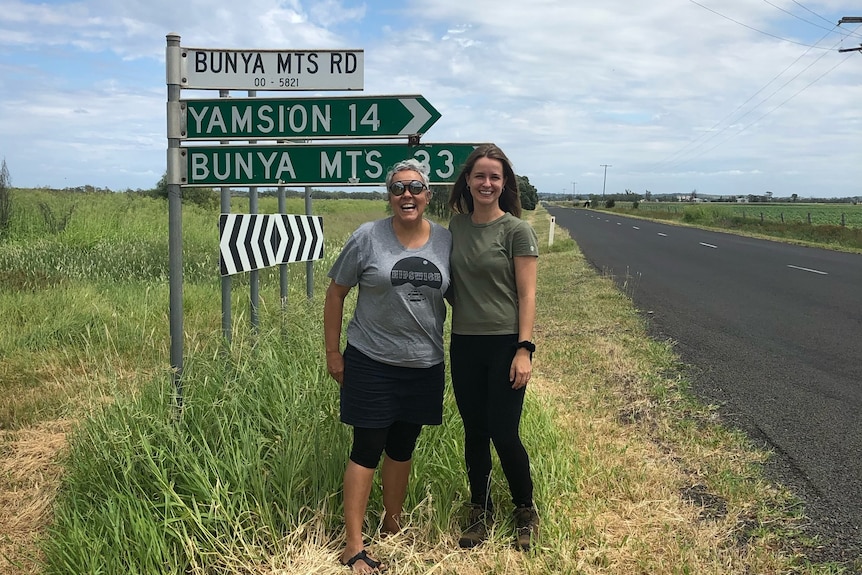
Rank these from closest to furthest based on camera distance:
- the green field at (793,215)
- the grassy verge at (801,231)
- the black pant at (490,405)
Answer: the black pant at (490,405)
the grassy verge at (801,231)
the green field at (793,215)

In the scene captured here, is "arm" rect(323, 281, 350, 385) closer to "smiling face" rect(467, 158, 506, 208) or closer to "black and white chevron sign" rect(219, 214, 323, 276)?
"smiling face" rect(467, 158, 506, 208)

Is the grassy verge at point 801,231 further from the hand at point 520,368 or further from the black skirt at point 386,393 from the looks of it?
the black skirt at point 386,393

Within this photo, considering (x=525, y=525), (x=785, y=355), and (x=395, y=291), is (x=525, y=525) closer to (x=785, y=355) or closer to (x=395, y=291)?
(x=395, y=291)

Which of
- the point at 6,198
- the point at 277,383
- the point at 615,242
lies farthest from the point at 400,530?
the point at 615,242

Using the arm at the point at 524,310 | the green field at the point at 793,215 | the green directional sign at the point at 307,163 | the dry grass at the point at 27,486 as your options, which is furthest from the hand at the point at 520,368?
the green field at the point at 793,215

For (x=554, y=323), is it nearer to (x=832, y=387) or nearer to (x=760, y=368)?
(x=760, y=368)

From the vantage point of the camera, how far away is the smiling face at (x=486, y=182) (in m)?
2.68

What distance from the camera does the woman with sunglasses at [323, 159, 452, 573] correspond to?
2.62 meters

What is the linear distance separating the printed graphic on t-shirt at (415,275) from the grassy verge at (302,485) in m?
0.95

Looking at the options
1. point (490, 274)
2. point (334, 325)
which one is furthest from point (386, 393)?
point (490, 274)

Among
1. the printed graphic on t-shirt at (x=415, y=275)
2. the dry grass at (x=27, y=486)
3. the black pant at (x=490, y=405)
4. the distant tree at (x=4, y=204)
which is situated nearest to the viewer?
the printed graphic on t-shirt at (x=415, y=275)

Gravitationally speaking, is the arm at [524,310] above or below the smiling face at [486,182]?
below

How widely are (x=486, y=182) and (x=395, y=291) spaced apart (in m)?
0.57

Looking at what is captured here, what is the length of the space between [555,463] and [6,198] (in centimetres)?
1605
